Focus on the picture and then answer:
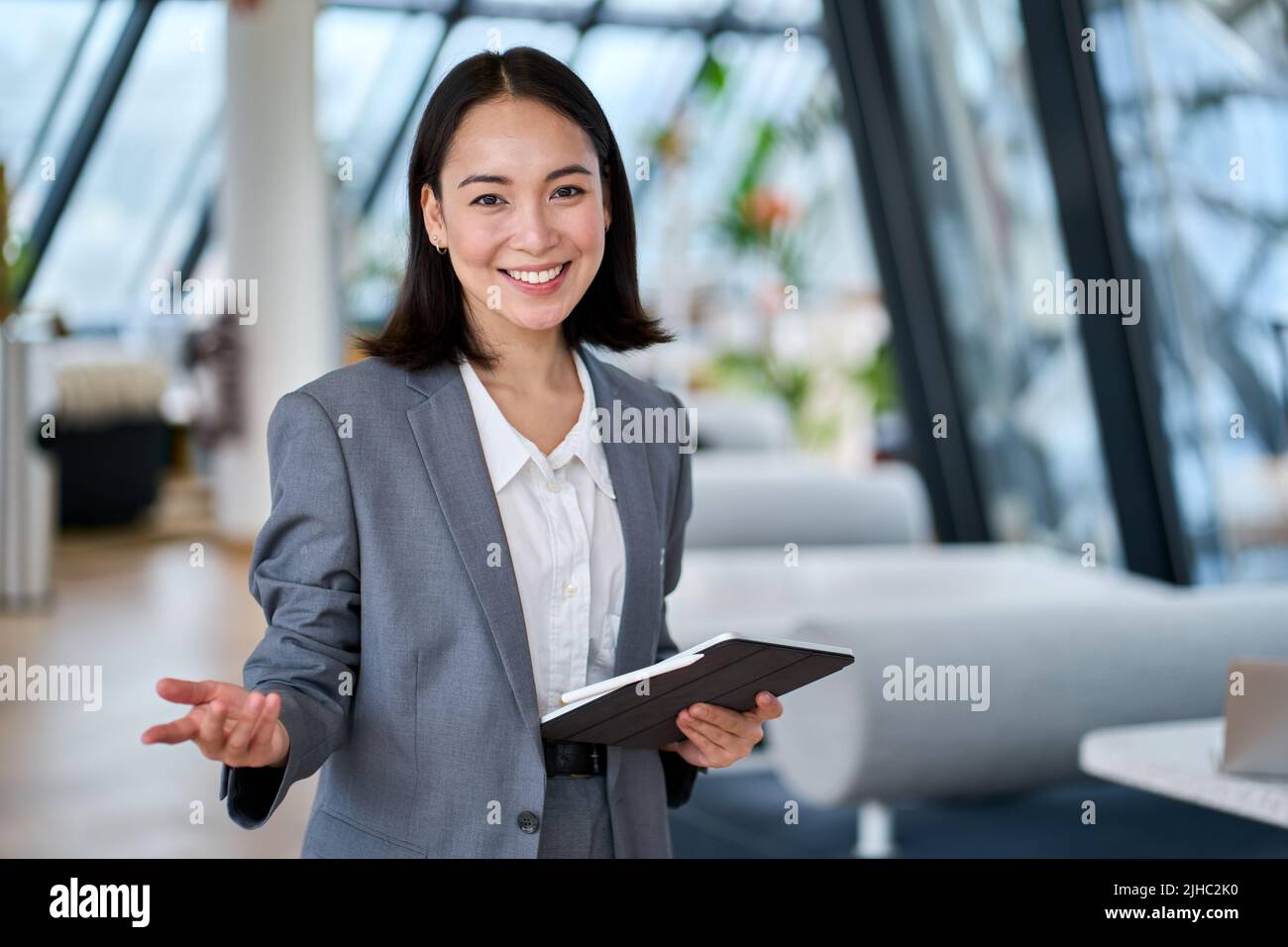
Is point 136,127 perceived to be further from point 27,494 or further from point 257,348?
point 27,494

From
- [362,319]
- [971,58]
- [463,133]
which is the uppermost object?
[362,319]

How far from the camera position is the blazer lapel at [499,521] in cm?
125

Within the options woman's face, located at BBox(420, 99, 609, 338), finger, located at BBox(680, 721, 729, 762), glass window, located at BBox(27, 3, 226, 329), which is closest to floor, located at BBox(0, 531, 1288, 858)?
finger, located at BBox(680, 721, 729, 762)

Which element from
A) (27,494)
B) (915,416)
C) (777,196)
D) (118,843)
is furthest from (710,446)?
(777,196)

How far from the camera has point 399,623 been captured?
125cm

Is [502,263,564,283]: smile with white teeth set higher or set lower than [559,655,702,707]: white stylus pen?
higher

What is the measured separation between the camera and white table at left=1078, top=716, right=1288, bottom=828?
1528mm

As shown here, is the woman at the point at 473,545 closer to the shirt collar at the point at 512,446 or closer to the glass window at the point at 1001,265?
the shirt collar at the point at 512,446

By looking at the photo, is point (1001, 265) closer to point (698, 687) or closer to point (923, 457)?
point (923, 457)

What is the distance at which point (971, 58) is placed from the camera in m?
3.83

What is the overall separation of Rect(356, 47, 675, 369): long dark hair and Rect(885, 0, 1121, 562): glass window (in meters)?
2.17

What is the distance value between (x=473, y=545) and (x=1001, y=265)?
2.98 m

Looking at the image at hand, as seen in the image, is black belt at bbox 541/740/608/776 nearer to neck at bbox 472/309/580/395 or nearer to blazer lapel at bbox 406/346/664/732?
blazer lapel at bbox 406/346/664/732

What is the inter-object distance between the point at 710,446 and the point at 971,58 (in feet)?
6.63
